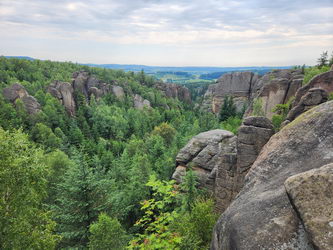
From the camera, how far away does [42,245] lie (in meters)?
12.4

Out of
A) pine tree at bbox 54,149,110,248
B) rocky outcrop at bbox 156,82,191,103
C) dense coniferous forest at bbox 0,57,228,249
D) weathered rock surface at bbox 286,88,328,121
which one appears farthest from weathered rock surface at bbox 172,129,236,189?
rocky outcrop at bbox 156,82,191,103

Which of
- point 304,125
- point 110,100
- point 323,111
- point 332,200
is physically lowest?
point 110,100

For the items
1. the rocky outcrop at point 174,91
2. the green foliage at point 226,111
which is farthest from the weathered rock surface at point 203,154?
the rocky outcrop at point 174,91

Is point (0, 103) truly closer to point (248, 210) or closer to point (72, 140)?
point (72, 140)

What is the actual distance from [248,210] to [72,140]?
56546mm

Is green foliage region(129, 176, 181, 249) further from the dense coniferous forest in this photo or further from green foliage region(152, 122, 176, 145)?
green foliage region(152, 122, 176, 145)

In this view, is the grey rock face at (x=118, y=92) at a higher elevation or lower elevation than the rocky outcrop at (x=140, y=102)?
higher

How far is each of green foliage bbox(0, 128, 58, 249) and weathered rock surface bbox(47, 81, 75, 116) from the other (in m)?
65.7

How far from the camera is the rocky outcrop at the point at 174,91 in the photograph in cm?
12669

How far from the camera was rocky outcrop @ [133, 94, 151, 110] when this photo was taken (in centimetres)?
9838

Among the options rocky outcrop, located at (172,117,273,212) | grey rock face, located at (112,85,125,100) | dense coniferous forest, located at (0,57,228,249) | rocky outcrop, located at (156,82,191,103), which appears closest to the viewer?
dense coniferous forest, located at (0,57,228,249)

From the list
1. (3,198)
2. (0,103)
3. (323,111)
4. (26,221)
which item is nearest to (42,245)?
(26,221)

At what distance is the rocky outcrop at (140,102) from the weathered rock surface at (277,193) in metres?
87.5

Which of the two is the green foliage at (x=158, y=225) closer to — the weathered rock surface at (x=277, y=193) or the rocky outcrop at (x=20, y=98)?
the weathered rock surface at (x=277, y=193)
